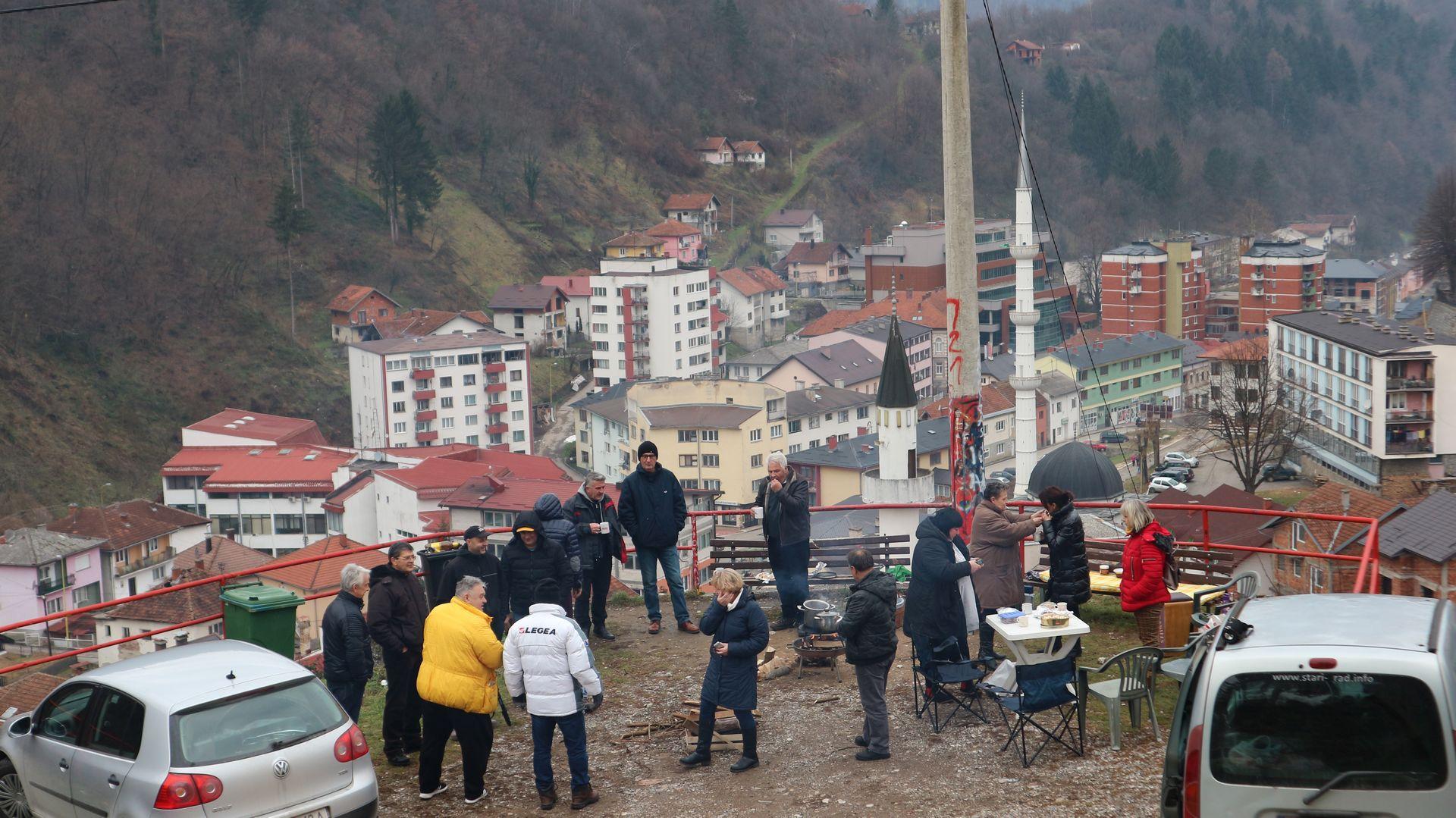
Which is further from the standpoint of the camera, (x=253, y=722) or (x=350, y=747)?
(x=350, y=747)

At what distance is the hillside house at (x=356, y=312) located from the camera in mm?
78500

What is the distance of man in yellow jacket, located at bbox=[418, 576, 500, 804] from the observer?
25.2 feet

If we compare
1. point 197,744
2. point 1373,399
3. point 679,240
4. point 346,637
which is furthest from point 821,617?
point 679,240

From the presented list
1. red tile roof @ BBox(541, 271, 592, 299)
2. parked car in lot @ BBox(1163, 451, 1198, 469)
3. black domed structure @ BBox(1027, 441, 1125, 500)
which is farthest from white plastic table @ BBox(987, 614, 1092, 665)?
red tile roof @ BBox(541, 271, 592, 299)

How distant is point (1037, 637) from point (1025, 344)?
4852 cm

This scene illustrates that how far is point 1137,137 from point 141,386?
12225 centimetres

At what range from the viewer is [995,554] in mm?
9320

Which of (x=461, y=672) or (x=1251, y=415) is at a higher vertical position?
(x=461, y=672)

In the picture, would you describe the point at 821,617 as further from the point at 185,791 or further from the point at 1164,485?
the point at 1164,485

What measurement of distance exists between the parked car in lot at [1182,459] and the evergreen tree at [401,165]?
2010 inches

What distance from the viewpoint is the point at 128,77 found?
289ft

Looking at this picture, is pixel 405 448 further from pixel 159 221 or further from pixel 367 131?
pixel 367 131

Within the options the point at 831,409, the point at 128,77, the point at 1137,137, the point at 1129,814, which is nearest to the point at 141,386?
the point at 128,77

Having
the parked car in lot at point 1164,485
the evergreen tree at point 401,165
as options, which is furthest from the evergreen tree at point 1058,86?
the parked car in lot at point 1164,485
